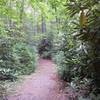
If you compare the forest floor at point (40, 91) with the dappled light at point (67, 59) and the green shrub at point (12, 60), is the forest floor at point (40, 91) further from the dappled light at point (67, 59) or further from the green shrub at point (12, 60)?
the green shrub at point (12, 60)

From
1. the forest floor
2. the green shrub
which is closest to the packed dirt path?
the forest floor

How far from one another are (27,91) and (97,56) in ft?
11.3

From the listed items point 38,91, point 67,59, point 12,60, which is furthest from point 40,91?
point 12,60

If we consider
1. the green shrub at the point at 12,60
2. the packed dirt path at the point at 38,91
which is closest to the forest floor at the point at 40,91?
the packed dirt path at the point at 38,91

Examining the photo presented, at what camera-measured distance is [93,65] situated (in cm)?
527

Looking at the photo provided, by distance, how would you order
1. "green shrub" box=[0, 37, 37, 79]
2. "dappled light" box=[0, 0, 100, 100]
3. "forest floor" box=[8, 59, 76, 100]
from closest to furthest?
"dappled light" box=[0, 0, 100, 100]
"forest floor" box=[8, 59, 76, 100]
"green shrub" box=[0, 37, 37, 79]

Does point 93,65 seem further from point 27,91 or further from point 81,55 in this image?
point 27,91

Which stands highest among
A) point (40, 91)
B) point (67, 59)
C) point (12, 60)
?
point (67, 59)

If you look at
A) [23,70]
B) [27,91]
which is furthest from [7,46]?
[27,91]

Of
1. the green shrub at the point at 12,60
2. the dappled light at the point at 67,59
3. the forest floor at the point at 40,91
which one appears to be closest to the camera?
the dappled light at the point at 67,59

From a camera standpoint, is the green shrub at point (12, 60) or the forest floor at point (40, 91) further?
the green shrub at point (12, 60)

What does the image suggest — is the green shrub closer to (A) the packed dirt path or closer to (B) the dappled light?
(B) the dappled light

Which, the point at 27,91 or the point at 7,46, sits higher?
the point at 7,46

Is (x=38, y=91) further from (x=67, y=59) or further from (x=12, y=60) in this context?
(x=12, y=60)
